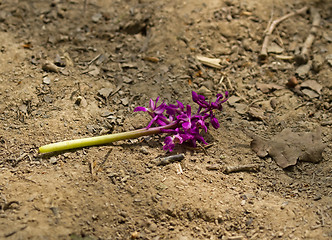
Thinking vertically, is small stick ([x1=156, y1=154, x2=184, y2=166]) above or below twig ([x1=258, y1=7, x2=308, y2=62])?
below

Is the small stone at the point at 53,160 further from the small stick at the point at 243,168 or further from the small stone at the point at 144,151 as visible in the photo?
the small stick at the point at 243,168

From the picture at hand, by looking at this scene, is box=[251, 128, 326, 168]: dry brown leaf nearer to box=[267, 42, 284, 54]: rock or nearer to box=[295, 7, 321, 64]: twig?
box=[295, 7, 321, 64]: twig

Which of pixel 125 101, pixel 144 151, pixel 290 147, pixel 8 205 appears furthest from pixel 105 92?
pixel 290 147

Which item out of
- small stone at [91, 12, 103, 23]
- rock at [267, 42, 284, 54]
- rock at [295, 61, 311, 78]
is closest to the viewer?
rock at [295, 61, 311, 78]

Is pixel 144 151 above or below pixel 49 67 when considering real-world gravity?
below

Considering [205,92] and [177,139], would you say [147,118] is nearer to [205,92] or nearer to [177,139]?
[177,139]

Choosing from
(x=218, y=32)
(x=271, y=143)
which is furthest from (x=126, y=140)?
(x=218, y=32)

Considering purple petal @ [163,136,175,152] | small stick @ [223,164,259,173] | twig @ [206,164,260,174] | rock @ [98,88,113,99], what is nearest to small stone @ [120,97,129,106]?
rock @ [98,88,113,99]
